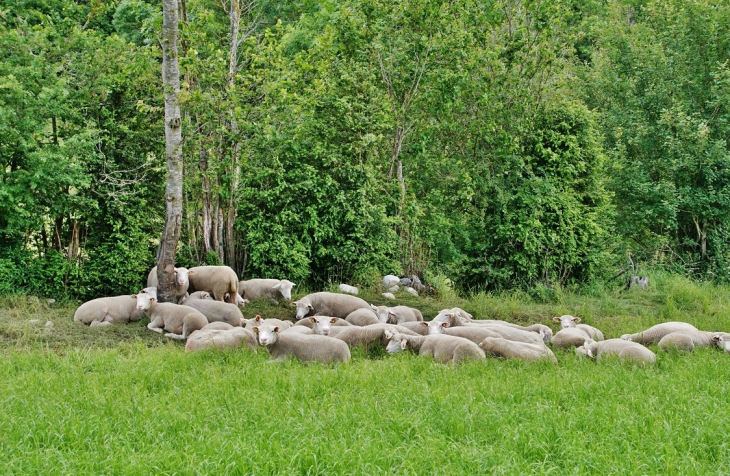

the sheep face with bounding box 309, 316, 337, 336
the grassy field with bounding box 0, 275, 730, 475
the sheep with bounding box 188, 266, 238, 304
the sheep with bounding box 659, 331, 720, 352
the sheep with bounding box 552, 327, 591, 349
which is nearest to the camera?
the grassy field with bounding box 0, 275, 730, 475

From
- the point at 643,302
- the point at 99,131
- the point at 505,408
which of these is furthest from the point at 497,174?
the point at 505,408

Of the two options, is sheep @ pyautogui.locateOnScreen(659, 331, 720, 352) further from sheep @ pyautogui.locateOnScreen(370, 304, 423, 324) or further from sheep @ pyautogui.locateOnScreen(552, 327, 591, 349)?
sheep @ pyautogui.locateOnScreen(370, 304, 423, 324)

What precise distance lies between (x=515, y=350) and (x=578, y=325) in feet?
8.33

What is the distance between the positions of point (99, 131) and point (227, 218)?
10.0 feet

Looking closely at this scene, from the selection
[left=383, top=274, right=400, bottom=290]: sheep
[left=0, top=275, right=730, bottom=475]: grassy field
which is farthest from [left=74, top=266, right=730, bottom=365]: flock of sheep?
[left=383, top=274, right=400, bottom=290]: sheep

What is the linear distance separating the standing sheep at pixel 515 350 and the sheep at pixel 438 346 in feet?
1.00

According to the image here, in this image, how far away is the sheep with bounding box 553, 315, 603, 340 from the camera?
33.7 ft

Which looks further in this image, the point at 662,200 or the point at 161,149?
the point at 662,200

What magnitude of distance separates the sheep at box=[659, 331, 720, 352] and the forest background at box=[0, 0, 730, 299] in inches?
200

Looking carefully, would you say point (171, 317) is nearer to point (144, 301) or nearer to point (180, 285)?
point (144, 301)

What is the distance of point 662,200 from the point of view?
16641 millimetres

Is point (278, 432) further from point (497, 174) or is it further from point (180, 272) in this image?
point (497, 174)

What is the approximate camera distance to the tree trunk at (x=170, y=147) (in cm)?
1094

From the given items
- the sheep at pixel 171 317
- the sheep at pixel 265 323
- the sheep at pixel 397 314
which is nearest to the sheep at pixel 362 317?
the sheep at pixel 397 314
